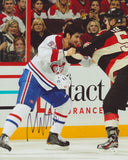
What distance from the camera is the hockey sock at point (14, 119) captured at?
6363 mm

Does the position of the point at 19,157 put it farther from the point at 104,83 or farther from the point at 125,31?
the point at 104,83

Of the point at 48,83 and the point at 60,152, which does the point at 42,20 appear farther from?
the point at 60,152

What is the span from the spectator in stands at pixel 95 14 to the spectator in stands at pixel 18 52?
84 cm

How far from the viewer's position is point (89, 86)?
26.0 feet

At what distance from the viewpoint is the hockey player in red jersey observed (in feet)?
20.3

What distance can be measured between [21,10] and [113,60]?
1.75 metres

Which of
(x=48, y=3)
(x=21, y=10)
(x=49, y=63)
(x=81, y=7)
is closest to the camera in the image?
(x=49, y=63)

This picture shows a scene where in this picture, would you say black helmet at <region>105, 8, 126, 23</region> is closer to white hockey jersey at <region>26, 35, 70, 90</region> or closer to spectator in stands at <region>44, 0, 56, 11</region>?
white hockey jersey at <region>26, 35, 70, 90</region>

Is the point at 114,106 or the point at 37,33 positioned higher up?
the point at 37,33

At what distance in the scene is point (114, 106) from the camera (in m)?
6.20

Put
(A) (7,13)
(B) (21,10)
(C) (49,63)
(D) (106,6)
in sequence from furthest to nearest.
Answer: (D) (106,6)
(B) (21,10)
(A) (7,13)
(C) (49,63)

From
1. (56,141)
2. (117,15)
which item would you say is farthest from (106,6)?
(56,141)

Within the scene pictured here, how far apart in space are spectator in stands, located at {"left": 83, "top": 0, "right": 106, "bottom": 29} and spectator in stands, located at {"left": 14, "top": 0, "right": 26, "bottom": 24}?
0.78m

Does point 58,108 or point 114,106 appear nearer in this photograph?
point 114,106
